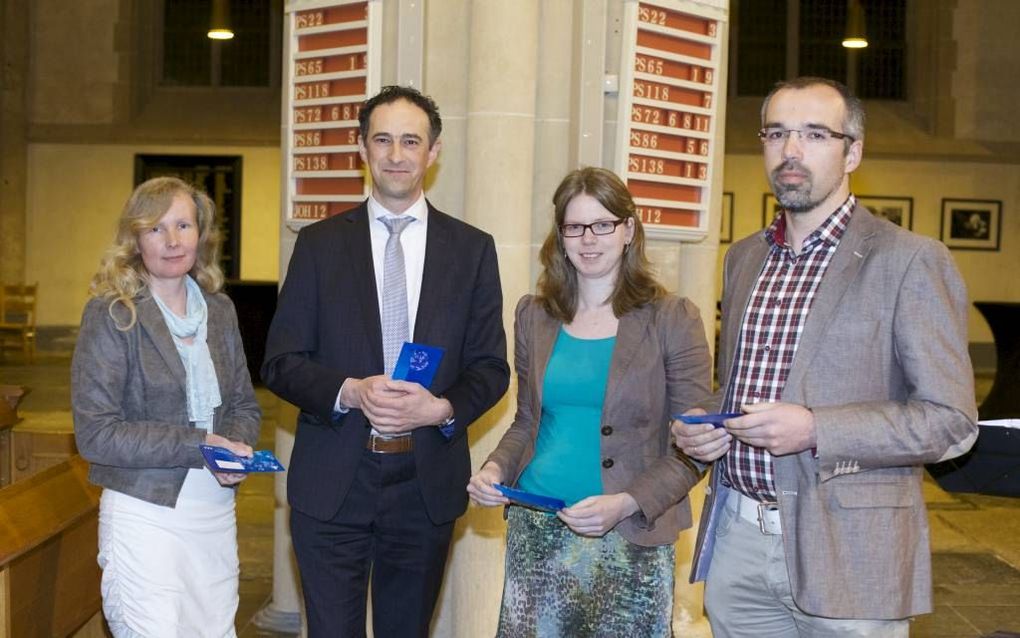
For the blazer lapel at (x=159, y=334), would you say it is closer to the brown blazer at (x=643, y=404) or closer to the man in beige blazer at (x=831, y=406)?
the brown blazer at (x=643, y=404)

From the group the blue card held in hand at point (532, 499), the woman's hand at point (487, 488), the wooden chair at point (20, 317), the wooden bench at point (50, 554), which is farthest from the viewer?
the wooden chair at point (20, 317)

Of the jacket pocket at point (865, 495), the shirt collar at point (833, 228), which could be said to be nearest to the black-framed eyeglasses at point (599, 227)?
the shirt collar at point (833, 228)

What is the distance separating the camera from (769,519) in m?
2.64

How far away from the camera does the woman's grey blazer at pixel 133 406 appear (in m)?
3.11

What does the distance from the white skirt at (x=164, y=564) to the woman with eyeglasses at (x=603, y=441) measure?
0.80 meters

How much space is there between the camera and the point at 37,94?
17.0m

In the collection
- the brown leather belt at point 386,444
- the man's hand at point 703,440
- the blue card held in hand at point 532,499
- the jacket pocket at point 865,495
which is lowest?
the blue card held in hand at point 532,499

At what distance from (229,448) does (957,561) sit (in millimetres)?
4864

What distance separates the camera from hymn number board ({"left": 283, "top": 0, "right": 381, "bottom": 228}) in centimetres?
455

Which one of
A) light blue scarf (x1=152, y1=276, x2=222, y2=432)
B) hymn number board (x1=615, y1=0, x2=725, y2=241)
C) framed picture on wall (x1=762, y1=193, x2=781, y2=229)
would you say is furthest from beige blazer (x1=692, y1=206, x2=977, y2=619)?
framed picture on wall (x1=762, y1=193, x2=781, y2=229)

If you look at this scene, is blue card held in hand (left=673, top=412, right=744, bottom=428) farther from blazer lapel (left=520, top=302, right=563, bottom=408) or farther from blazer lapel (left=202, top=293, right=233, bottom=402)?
blazer lapel (left=202, top=293, right=233, bottom=402)

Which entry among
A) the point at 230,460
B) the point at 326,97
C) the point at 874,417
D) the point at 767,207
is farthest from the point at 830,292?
the point at 767,207

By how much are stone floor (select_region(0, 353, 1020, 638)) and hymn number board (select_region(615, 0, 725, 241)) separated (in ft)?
6.27

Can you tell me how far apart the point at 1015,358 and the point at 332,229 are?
888 centimetres
